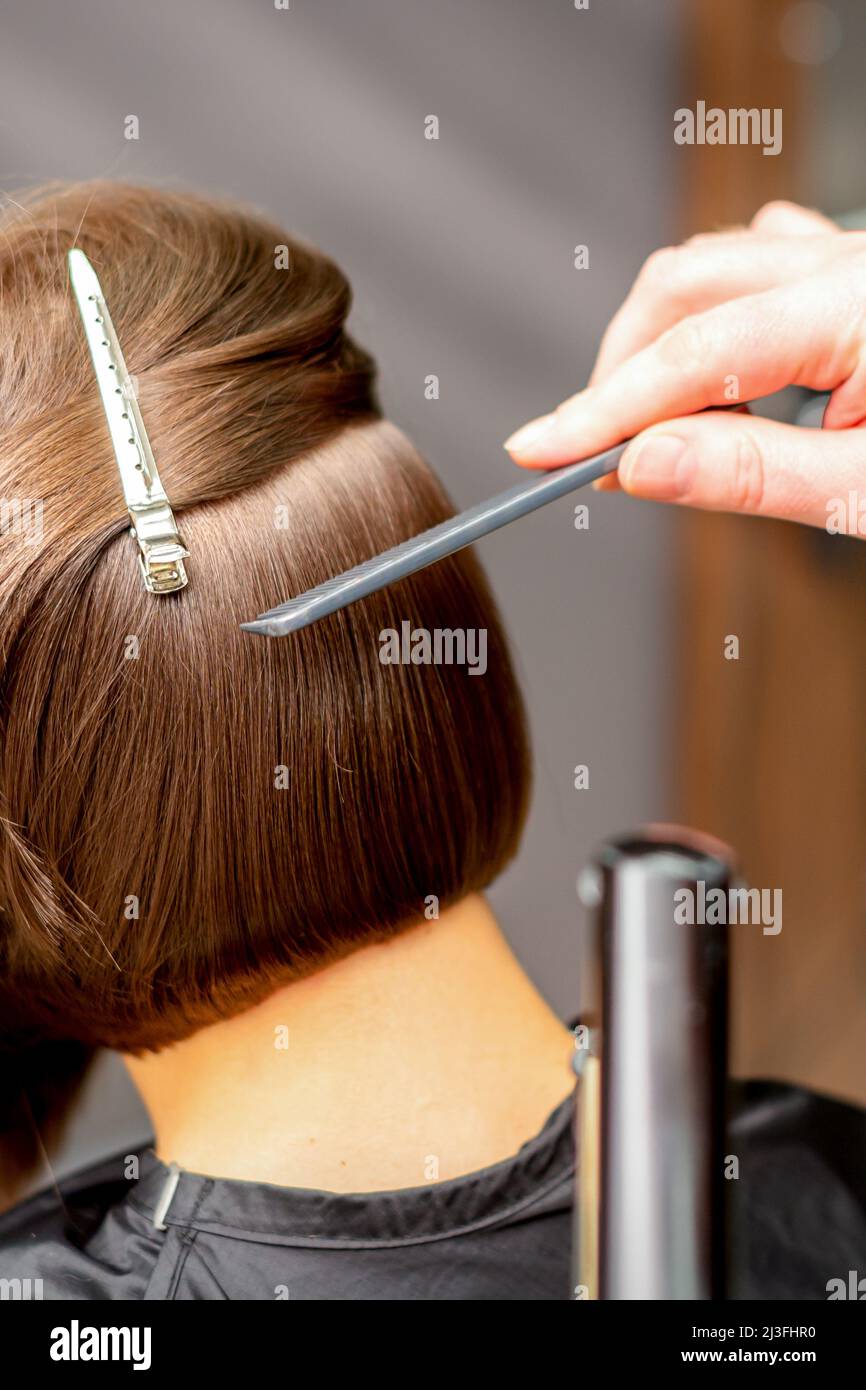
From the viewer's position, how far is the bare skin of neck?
0.58m

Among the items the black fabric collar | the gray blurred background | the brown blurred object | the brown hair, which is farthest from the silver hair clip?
the brown blurred object

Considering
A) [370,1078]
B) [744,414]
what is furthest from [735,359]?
[370,1078]

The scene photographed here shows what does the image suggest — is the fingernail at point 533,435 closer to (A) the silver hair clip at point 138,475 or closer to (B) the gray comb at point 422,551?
(B) the gray comb at point 422,551

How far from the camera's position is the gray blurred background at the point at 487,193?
1119 millimetres

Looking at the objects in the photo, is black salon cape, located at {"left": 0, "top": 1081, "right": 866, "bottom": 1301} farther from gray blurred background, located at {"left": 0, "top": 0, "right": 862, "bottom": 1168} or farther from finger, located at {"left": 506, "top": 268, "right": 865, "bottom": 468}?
gray blurred background, located at {"left": 0, "top": 0, "right": 862, "bottom": 1168}

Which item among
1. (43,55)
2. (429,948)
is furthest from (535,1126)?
(43,55)

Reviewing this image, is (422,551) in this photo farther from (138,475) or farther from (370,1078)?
(370,1078)

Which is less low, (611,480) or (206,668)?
(611,480)

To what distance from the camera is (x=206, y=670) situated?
527 millimetres

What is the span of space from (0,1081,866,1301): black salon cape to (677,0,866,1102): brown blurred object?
115 cm

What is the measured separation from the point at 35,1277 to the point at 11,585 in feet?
1.23

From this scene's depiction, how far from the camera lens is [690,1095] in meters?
0.32

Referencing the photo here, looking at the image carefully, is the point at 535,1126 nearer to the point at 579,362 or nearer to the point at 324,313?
the point at 324,313

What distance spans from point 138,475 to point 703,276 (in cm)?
32
